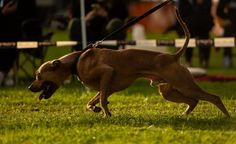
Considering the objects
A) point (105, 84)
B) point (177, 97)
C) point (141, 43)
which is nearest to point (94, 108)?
point (105, 84)

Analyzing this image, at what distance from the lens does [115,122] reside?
27.0ft

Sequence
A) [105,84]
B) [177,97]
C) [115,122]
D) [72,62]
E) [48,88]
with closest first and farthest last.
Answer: [115,122] < [105,84] < [72,62] < [48,88] < [177,97]

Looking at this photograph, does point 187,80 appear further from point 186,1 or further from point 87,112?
point 186,1

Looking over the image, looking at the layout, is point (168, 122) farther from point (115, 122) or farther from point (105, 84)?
point (105, 84)

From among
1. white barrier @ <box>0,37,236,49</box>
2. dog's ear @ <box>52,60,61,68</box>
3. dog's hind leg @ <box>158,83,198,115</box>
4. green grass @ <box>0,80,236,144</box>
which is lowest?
green grass @ <box>0,80,236,144</box>

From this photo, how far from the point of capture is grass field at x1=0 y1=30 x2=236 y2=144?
7.25 metres

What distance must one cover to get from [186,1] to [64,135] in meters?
10.2

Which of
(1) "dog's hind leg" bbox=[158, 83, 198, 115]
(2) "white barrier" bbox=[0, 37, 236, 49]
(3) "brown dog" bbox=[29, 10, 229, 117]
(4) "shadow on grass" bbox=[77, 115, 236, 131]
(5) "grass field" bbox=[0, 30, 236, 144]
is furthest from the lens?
(2) "white barrier" bbox=[0, 37, 236, 49]

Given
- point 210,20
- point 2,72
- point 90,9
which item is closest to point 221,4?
point 210,20

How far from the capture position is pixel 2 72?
1402 cm

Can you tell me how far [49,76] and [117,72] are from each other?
86 cm

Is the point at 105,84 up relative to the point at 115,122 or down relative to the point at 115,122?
up

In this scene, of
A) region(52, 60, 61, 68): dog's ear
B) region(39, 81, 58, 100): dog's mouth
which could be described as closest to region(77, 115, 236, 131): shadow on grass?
region(39, 81, 58, 100): dog's mouth

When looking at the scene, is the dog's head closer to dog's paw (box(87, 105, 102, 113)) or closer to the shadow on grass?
dog's paw (box(87, 105, 102, 113))
